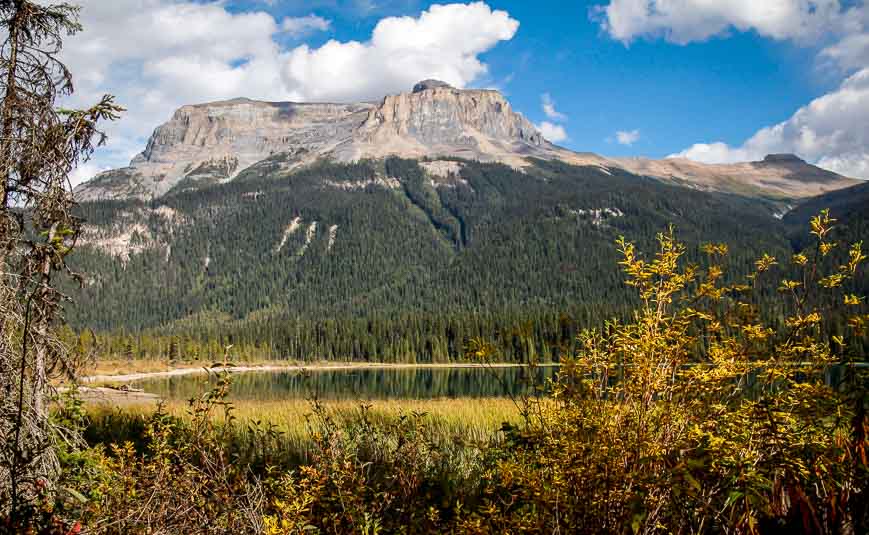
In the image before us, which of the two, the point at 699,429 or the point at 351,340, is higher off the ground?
the point at 699,429

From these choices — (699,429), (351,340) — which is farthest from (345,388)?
(351,340)

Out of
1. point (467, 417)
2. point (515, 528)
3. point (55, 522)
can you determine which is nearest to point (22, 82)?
point (55, 522)

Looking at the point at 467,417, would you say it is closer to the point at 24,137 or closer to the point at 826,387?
the point at 24,137

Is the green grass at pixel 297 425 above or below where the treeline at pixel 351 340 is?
above

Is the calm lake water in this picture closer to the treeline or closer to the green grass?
the green grass

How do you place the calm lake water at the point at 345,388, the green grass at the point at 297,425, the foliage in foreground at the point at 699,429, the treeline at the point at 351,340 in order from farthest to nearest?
the treeline at the point at 351,340, the calm lake water at the point at 345,388, the green grass at the point at 297,425, the foliage in foreground at the point at 699,429

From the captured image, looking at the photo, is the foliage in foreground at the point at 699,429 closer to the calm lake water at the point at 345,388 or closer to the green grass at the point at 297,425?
the calm lake water at the point at 345,388

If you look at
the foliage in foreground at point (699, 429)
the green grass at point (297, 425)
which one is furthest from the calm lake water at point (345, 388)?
the green grass at point (297, 425)

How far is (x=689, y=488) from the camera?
8.94 feet

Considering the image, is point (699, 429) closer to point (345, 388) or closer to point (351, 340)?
point (345, 388)

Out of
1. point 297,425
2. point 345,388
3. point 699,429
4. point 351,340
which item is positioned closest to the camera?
point 699,429

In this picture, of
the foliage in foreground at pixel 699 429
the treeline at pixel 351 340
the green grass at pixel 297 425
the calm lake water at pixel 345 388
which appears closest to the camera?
the foliage in foreground at pixel 699 429

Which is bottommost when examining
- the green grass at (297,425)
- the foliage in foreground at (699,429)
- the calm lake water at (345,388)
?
the calm lake water at (345,388)

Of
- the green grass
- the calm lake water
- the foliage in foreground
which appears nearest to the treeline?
the calm lake water
